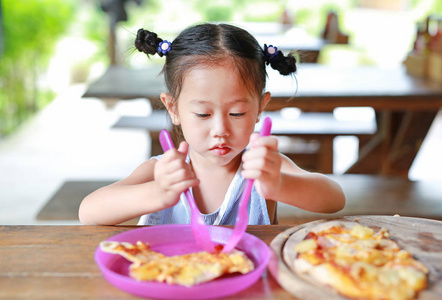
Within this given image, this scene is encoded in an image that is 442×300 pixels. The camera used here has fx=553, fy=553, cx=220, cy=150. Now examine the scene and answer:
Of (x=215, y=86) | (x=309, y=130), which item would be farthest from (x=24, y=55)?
(x=215, y=86)

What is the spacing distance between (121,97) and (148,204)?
1.58 metres

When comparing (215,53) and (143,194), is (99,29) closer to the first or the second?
(215,53)

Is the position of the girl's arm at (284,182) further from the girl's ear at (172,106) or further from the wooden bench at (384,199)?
the wooden bench at (384,199)

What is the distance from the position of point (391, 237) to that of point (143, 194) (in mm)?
477

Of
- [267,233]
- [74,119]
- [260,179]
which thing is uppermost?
[260,179]

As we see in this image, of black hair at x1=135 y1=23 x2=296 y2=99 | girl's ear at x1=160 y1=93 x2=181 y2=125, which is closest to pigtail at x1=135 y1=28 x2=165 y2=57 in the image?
black hair at x1=135 y1=23 x2=296 y2=99

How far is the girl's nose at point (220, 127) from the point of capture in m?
1.17

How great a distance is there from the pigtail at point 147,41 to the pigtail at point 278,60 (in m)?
0.27

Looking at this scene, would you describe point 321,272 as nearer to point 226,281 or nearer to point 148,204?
point 226,281

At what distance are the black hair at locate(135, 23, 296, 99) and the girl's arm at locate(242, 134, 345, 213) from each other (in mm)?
251

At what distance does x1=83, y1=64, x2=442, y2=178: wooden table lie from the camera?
2.58m

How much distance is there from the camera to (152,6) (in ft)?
29.0

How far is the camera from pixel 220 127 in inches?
46.2

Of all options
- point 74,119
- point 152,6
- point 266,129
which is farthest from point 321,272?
point 152,6
